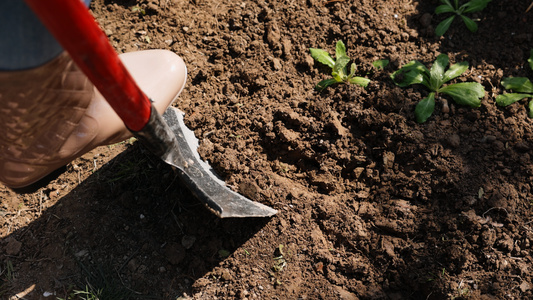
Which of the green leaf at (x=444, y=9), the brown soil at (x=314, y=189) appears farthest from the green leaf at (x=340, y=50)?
the green leaf at (x=444, y=9)

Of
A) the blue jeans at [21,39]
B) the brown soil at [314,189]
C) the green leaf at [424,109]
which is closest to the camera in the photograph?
the blue jeans at [21,39]

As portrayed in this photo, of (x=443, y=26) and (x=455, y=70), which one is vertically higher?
(x=443, y=26)

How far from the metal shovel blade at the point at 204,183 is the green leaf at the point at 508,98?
1.38m

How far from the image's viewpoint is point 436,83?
2.55 meters

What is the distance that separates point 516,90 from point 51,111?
7.78ft

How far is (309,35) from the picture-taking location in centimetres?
277

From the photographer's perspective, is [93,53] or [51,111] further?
[51,111]

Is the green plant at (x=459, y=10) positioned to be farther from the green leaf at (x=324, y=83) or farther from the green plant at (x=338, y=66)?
the green leaf at (x=324, y=83)

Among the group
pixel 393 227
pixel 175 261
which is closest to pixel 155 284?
pixel 175 261

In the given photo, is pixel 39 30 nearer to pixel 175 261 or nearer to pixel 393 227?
pixel 175 261

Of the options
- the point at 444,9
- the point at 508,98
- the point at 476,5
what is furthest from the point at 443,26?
the point at 508,98

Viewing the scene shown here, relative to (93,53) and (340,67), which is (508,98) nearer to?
(340,67)

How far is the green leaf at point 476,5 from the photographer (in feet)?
8.97

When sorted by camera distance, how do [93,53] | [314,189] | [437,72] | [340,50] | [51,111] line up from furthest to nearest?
[340,50], [437,72], [314,189], [51,111], [93,53]
